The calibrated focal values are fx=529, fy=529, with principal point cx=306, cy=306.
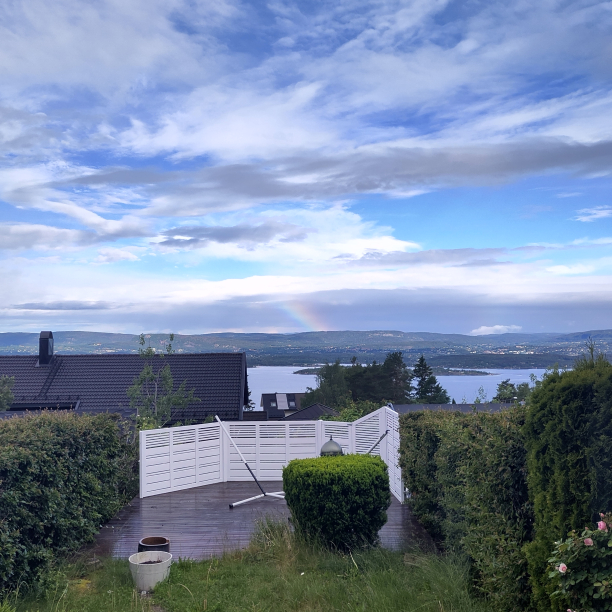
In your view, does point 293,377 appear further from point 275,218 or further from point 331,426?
point 331,426

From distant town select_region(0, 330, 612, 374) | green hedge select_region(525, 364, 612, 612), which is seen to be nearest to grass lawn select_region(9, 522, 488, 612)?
green hedge select_region(525, 364, 612, 612)

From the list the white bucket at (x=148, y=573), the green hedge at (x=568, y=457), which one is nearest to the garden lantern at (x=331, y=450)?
the white bucket at (x=148, y=573)

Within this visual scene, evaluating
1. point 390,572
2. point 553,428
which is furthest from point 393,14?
point 390,572

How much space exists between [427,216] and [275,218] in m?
6.31

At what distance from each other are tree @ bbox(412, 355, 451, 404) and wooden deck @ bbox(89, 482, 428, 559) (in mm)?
34761

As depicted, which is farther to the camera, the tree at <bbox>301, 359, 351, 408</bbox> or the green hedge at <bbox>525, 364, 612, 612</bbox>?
the tree at <bbox>301, 359, 351, 408</bbox>

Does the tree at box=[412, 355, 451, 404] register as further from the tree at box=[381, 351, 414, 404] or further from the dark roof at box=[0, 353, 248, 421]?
the dark roof at box=[0, 353, 248, 421]

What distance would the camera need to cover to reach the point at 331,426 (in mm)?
11555

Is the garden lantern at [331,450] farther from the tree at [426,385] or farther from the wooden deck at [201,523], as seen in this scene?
the tree at [426,385]

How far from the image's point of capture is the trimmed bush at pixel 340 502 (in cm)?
620

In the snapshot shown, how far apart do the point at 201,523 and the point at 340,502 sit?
320cm

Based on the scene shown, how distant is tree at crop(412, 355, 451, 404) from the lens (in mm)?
43609

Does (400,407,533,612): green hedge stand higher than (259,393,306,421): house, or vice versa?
(400,407,533,612): green hedge

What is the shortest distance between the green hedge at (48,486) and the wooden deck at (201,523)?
50cm
